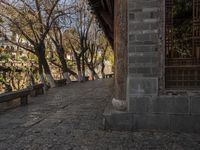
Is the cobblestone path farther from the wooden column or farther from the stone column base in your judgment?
the wooden column

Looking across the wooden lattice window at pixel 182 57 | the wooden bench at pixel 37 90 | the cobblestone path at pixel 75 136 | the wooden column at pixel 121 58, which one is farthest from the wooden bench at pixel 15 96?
the wooden lattice window at pixel 182 57

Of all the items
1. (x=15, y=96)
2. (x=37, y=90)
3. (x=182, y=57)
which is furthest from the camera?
(x=37, y=90)

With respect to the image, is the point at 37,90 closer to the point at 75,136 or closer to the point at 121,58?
the point at 121,58

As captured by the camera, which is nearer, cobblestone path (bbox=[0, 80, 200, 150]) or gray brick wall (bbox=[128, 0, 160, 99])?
cobblestone path (bbox=[0, 80, 200, 150])

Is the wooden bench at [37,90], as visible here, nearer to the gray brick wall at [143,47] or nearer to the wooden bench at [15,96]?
the wooden bench at [15,96]

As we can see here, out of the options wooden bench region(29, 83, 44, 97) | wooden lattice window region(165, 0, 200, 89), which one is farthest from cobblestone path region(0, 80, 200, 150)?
wooden bench region(29, 83, 44, 97)

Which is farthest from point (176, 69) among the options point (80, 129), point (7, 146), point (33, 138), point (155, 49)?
point (7, 146)

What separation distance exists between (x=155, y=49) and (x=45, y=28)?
30.7ft

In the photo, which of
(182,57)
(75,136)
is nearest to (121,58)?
(182,57)

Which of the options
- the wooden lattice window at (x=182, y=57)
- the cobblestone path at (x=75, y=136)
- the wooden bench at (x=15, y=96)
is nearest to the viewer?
the cobblestone path at (x=75, y=136)

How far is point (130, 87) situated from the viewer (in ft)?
16.6

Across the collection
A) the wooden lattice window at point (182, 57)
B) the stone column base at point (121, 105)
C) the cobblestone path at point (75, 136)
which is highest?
the wooden lattice window at point (182, 57)

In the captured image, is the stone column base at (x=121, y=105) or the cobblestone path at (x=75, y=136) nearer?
the cobblestone path at (x=75, y=136)

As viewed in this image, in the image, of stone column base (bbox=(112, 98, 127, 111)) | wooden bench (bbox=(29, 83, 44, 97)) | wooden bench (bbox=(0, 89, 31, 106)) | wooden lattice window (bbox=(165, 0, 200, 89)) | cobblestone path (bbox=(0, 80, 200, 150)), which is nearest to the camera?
cobblestone path (bbox=(0, 80, 200, 150))
